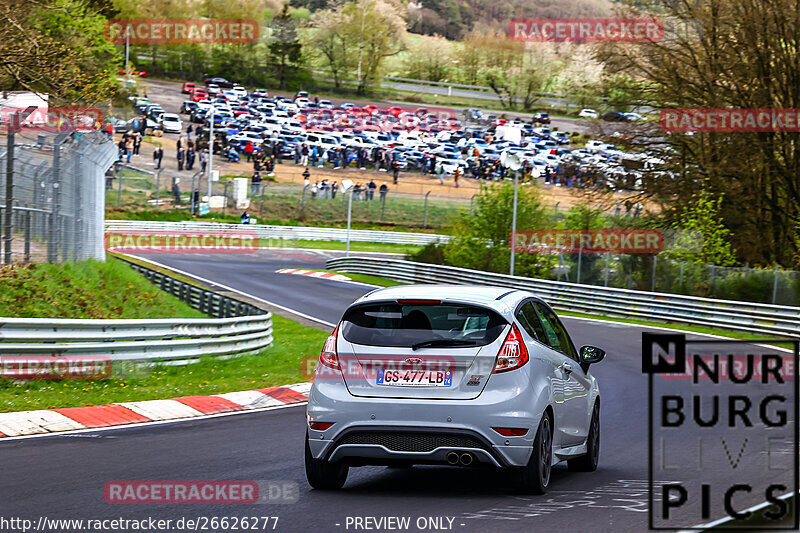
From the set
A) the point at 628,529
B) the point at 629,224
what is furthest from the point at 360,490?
the point at 629,224

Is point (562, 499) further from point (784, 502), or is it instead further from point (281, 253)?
point (281, 253)

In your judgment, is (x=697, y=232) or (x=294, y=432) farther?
(x=697, y=232)

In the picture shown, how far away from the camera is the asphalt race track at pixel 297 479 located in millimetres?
6977

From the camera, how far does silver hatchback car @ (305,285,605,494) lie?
7566 mm

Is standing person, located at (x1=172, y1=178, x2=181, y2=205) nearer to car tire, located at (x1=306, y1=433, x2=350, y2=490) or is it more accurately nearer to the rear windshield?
the rear windshield

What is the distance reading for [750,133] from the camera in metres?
38.1

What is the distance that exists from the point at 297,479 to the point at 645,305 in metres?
26.2

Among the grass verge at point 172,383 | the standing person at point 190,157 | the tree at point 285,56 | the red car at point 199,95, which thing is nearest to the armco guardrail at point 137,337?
the grass verge at point 172,383

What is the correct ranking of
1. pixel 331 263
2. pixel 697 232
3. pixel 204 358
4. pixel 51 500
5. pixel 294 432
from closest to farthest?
1. pixel 51 500
2. pixel 294 432
3. pixel 204 358
4. pixel 697 232
5. pixel 331 263

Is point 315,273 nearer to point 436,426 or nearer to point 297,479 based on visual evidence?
point 297,479

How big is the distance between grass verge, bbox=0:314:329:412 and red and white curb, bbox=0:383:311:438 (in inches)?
15.7

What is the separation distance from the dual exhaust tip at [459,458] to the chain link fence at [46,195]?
1120 cm

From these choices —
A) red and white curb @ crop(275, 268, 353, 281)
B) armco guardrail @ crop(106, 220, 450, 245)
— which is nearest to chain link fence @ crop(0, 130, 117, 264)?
red and white curb @ crop(275, 268, 353, 281)

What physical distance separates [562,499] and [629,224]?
3363cm
